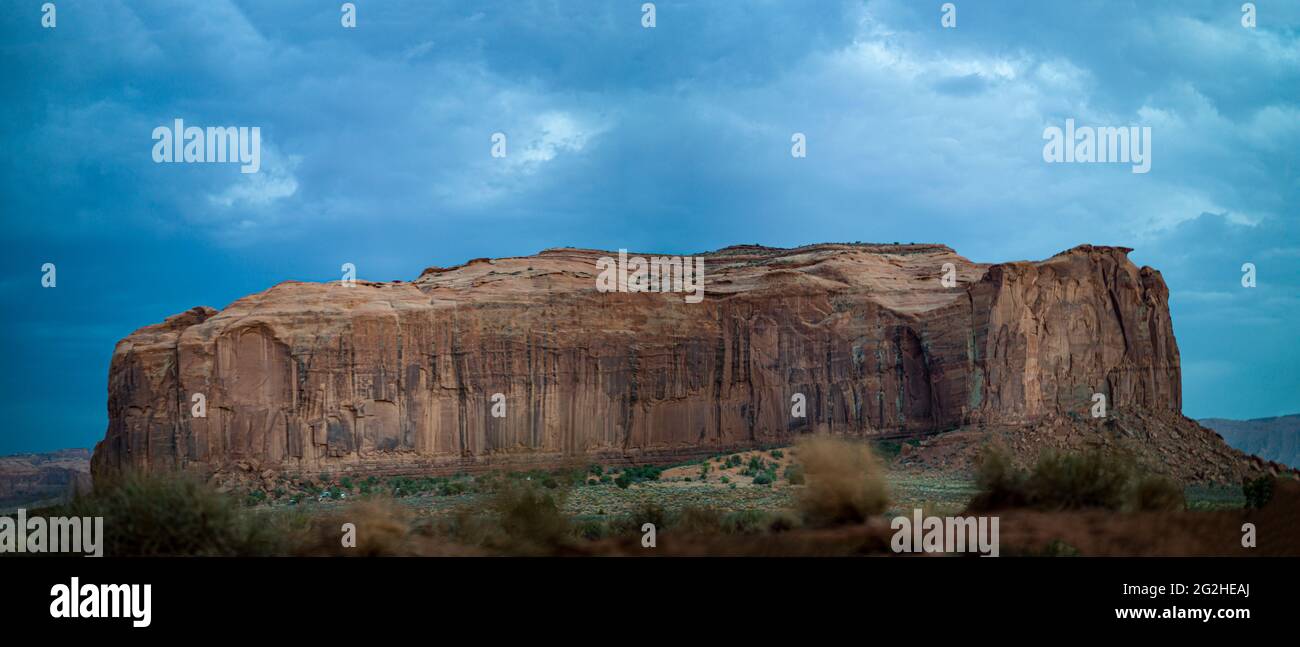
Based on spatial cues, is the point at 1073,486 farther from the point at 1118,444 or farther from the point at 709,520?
the point at 1118,444

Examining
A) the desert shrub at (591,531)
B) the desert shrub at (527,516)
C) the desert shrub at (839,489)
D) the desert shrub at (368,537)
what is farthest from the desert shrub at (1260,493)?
the desert shrub at (368,537)

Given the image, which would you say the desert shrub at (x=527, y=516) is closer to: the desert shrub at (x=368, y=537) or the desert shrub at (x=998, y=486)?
the desert shrub at (x=368, y=537)

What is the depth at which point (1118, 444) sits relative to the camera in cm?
3816

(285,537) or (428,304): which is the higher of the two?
(428,304)

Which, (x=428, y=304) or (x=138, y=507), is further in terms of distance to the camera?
(x=428, y=304)

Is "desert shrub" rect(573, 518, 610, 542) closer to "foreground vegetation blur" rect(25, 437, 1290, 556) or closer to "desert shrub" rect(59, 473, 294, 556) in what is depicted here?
"foreground vegetation blur" rect(25, 437, 1290, 556)

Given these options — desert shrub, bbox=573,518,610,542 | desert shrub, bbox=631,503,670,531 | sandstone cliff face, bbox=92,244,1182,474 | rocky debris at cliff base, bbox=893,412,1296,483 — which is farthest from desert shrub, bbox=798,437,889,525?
sandstone cliff face, bbox=92,244,1182,474

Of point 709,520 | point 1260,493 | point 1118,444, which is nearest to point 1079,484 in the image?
point 1260,493

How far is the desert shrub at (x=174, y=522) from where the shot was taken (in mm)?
13438

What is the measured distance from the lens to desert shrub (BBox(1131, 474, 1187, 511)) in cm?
1811
